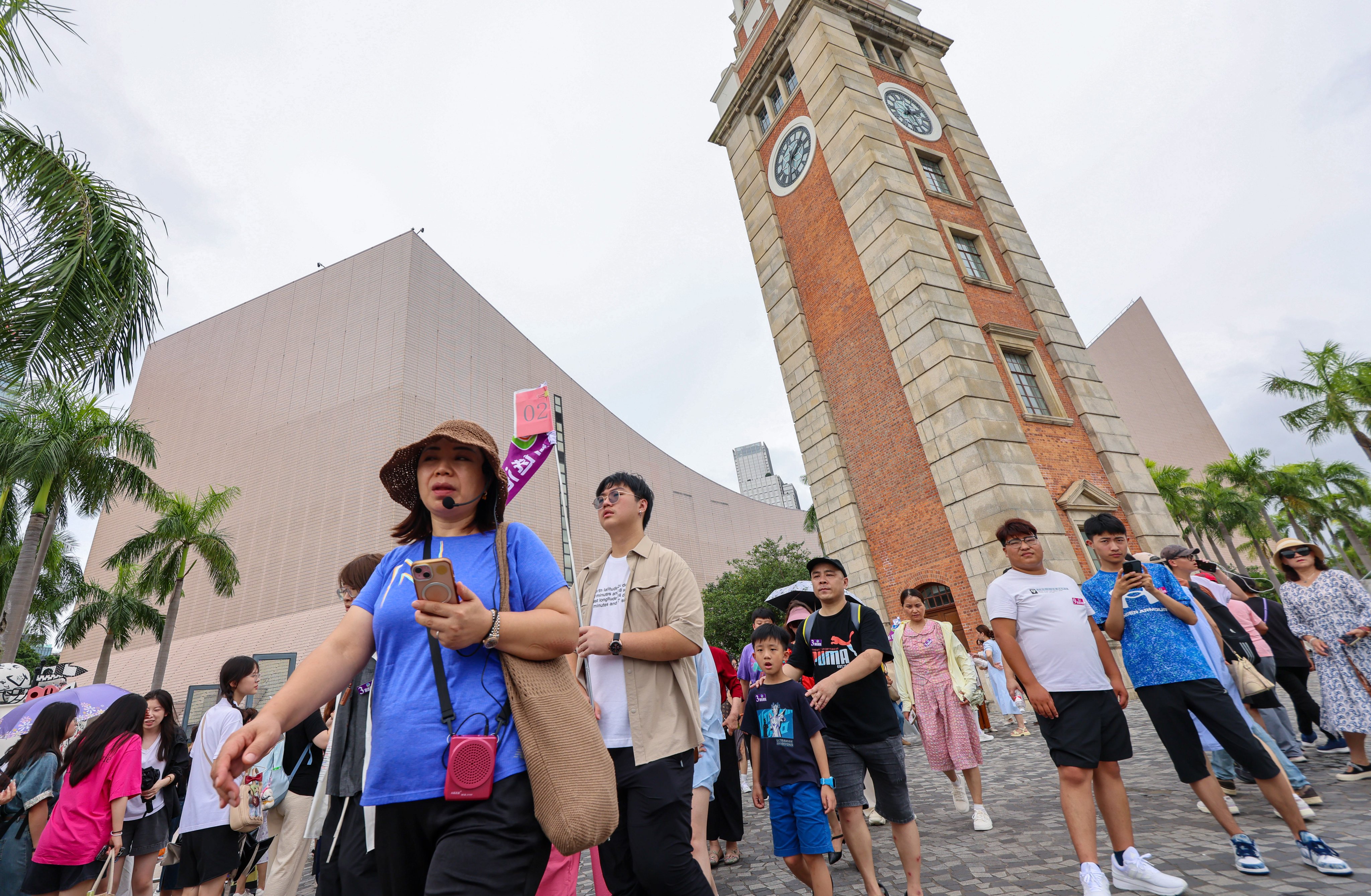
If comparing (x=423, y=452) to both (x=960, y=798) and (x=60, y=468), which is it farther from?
(x=60, y=468)

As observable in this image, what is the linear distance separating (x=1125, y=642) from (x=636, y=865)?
256cm

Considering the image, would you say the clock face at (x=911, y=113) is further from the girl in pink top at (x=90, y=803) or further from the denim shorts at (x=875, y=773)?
the girl in pink top at (x=90, y=803)

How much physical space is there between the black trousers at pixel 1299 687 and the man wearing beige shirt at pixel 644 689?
16.0 ft

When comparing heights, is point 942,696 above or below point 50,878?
above

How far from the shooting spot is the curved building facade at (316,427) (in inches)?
941

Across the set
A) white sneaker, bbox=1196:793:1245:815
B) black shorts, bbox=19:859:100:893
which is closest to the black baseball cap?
white sneaker, bbox=1196:793:1245:815

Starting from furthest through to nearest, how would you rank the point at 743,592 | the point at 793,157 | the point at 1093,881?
the point at 743,592 < the point at 793,157 < the point at 1093,881

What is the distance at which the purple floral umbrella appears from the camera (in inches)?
255

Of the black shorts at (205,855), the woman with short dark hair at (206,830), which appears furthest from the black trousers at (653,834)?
the black shorts at (205,855)

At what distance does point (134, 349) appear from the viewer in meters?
5.11

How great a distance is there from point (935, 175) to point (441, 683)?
48.8 ft

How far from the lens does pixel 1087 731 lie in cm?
284

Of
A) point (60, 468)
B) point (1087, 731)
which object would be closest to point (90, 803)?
point (1087, 731)

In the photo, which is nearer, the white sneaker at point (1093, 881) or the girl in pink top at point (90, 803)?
the white sneaker at point (1093, 881)
